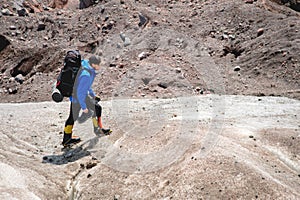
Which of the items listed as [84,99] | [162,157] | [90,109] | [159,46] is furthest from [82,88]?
[159,46]

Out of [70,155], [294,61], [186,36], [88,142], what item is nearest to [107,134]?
[88,142]

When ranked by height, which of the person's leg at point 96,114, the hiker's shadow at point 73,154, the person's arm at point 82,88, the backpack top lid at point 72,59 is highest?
the backpack top lid at point 72,59

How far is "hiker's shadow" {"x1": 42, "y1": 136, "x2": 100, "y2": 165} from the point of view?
9688 millimetres

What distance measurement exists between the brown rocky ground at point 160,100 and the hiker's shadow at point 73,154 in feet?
0.19

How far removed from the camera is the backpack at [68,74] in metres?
9.03

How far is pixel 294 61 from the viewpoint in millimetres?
18219

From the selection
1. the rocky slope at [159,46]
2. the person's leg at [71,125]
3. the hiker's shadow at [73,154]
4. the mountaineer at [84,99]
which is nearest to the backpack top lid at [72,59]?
the mountaineer at [84,99]

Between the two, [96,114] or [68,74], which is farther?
[96,114]

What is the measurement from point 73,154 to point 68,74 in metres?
2.25

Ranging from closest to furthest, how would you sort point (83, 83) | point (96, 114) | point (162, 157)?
point (162, 157) < point (83, 83) < point (96, 114)

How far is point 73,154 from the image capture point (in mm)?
9961

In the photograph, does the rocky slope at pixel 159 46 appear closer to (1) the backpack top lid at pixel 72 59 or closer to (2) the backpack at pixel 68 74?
(2) the backpack at pixel 68 74

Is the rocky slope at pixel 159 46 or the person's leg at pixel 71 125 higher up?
the person's leg at pixel 71 125

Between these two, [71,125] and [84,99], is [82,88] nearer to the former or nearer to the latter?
[84,99]
